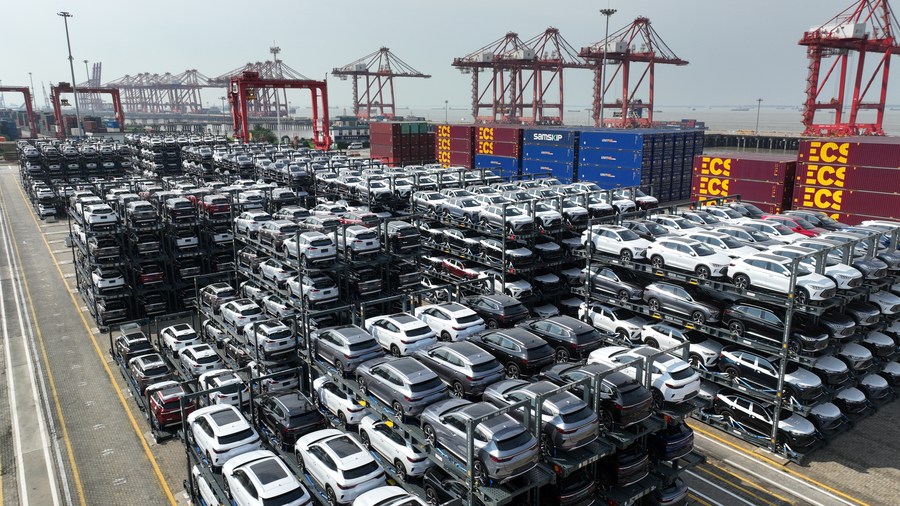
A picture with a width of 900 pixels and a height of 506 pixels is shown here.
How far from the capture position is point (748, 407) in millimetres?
20562

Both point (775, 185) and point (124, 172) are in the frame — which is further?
point (124, 172)

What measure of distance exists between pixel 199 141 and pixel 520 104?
106252 millimetres

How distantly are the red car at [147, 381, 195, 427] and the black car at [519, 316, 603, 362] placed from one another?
13.2m

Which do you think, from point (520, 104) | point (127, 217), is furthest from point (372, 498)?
point (520, 104)

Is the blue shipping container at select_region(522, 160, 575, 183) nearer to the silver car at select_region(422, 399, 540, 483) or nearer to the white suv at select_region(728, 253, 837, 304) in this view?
the white suv at select_region(728, 253, 837, 304)

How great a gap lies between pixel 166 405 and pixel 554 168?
139 feet

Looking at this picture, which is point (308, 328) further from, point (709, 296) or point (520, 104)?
point (520, 104)

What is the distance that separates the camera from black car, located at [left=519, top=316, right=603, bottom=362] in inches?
725

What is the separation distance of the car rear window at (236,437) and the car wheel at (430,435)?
6.27 m

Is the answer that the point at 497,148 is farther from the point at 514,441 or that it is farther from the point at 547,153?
the point at 514,441

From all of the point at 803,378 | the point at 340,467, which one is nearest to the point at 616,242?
the point at 803,378

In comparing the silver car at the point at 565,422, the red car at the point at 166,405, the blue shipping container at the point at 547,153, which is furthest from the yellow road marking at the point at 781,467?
the blue shipping container at the point at 547,153

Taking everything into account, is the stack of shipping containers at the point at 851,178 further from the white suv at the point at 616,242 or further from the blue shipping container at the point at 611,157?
the white suv at the point at 616,242

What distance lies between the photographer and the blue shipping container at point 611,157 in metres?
48.7
